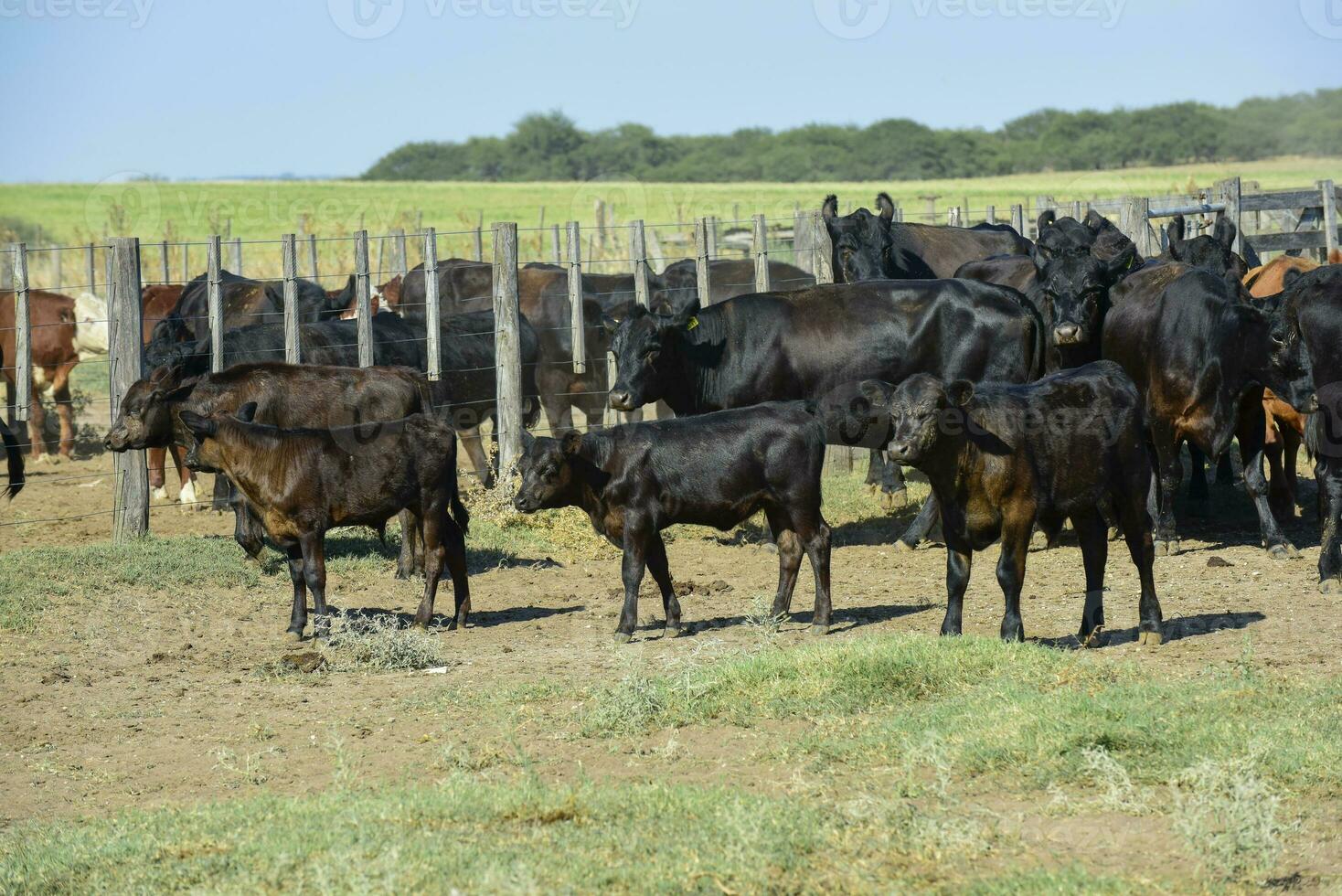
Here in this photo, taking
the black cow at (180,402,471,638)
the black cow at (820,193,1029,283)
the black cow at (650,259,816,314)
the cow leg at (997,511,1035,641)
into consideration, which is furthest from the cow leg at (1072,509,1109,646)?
the black cow at (650,259,816,314)

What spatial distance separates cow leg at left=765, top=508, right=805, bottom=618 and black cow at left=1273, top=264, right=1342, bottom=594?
335 cm

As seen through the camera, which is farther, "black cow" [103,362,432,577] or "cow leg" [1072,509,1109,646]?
"black cow" [103,362,432,577]

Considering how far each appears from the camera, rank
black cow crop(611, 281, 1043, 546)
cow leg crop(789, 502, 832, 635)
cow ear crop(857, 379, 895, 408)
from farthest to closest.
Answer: black cow crop(611, 281, 1043, 546) → cow leg crop(789, 502, 832, 635) → cow ear crop(857, 379, 895, 408)

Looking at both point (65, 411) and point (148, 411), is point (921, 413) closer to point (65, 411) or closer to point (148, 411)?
point (148, 411)

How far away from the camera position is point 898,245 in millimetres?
15734

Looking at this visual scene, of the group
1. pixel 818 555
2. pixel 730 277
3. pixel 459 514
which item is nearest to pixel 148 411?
pixel 459 514

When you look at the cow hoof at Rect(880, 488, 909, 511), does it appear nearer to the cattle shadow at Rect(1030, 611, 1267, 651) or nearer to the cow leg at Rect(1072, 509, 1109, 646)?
the cattle shadow at Rect(1030, 611, 1267, 651)

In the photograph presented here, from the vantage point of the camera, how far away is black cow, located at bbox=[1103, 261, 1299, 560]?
429 inches

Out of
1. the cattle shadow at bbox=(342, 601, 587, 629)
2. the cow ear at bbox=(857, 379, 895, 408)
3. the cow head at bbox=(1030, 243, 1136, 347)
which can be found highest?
the cow head at bbox=(1030, 243, 1136, 347)

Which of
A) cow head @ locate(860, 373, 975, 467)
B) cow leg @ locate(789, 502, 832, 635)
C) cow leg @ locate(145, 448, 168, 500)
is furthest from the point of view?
cow leg @ locate(145, 448, 168, 500)

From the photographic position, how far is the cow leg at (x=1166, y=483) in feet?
37.3

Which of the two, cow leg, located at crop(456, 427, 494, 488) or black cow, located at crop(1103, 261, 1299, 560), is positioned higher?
black cow, located at crop(1103, 261, 1299, 560)

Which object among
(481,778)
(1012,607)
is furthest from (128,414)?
(1012,607)

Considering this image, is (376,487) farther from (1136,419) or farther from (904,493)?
(904,493)
